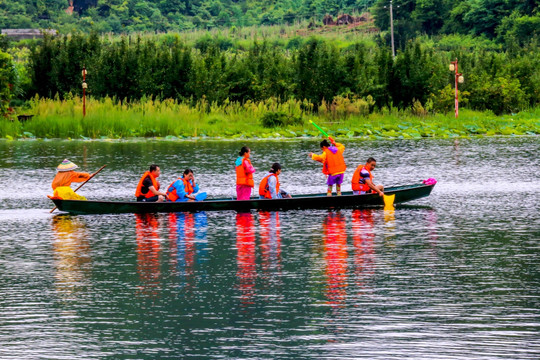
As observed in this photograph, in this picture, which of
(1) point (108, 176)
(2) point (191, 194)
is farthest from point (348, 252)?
(1) point (108, 176)

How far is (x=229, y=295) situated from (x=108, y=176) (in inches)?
656

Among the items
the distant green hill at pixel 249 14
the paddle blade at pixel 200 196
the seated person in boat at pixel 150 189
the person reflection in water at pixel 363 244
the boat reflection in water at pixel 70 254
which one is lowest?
the person reflection in water at pixel 363 244

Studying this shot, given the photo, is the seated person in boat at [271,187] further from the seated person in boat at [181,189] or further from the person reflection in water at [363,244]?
the person reflection in water at [363,244]

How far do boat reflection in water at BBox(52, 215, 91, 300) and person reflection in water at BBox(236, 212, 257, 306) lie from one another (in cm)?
230

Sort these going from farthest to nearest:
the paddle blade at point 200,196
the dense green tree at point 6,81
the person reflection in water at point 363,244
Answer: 1. the dense green tree at point 6,81
2. the paddle blade at point 200,196
3. the person reflection in water at point 363,244

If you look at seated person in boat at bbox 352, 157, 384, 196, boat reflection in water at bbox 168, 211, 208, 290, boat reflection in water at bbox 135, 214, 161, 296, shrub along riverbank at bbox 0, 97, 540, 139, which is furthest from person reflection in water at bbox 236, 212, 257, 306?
shrub along riverbank at bbox 0, 97, 540, 139

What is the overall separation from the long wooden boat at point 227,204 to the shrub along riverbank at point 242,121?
69.3 ft

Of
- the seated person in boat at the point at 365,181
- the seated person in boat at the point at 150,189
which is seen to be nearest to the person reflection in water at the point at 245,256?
the seated person in boat at the point at 150,189

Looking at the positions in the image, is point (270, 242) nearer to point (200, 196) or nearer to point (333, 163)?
point (200, 196)

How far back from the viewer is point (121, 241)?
57.4 feet

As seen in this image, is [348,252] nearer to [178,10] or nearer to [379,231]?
[379,231]

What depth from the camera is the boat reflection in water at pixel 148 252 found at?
13578 mm

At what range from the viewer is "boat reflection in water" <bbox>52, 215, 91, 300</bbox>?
540 inches

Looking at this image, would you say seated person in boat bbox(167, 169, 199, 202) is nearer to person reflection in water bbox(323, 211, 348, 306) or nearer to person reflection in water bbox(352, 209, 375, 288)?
person reflection in water bbox(323, 211, 348, 306)
